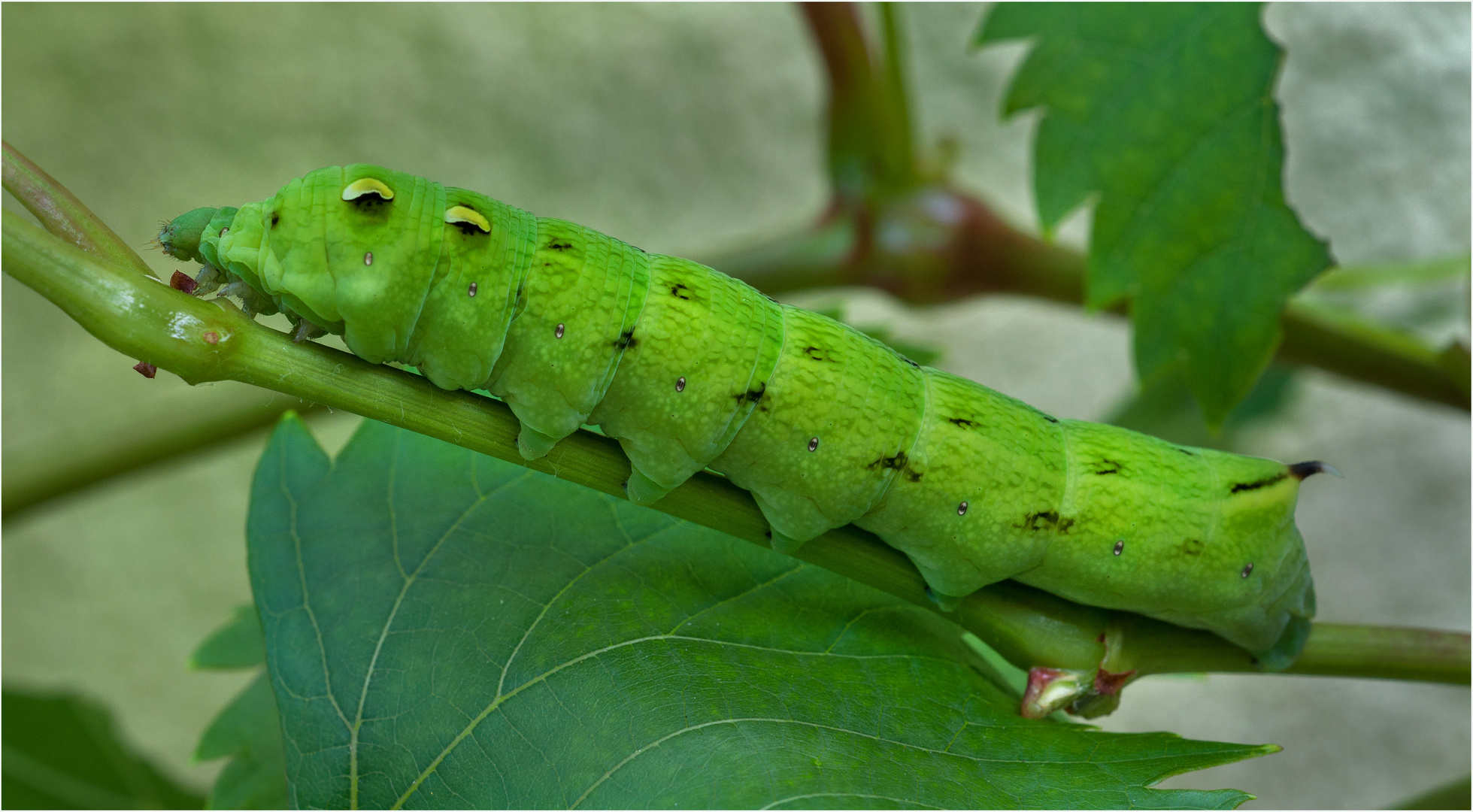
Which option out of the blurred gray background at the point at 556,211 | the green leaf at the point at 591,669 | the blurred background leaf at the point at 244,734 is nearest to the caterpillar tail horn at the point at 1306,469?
the green leaf at the point at 591,669

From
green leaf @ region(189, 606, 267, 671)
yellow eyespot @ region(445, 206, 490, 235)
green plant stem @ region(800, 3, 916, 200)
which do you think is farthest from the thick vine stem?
green plant stem @ region(800, 3, 916, 200)

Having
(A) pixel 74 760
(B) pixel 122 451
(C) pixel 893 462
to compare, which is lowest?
(A) pixel 74 760

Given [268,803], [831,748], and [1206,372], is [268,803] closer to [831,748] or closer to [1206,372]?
[831,748]

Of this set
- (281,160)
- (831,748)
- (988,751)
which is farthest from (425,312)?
(281,160)

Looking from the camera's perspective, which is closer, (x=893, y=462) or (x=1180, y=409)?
(x=893, y=462)

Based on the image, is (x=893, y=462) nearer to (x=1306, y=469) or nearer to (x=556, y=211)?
(x=1306, y=469)

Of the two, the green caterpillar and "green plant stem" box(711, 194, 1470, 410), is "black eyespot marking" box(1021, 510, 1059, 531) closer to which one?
the green caterpillar

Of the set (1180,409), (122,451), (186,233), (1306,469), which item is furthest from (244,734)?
(1180,409)

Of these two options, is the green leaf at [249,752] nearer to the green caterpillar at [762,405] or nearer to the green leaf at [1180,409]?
the green caterpillar at [762,405]

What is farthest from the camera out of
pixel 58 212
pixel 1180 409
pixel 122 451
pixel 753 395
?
pixel 1180 409
